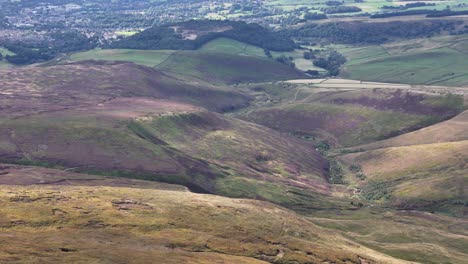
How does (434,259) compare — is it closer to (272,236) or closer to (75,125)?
(272,236)

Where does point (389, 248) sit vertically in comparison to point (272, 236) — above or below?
below

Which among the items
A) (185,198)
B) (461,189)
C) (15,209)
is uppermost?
(15,209)

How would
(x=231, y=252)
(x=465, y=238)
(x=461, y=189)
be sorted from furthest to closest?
1. (x=461, y=189)
2. (x=465, y=238)
3. (x=231, y=252)

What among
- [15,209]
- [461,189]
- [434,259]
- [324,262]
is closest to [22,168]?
[15,209]

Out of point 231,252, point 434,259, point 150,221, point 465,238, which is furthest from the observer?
point 465,238

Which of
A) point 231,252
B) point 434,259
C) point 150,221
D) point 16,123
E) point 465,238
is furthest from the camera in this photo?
point 16,123

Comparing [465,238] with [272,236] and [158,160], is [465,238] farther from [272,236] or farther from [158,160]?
[158,160]

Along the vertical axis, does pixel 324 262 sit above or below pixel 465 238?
above

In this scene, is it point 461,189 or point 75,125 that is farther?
point 75,125

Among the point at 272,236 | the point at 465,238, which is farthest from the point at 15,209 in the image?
the point at 465,238
